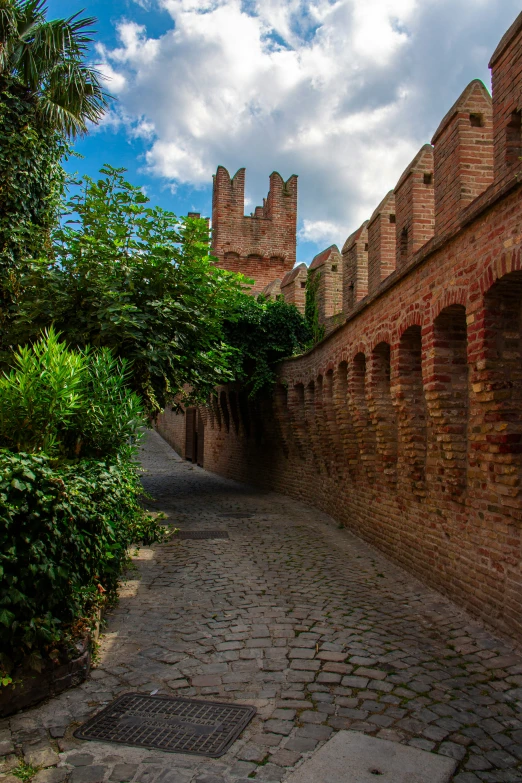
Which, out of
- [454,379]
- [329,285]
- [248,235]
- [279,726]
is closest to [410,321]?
[454,379]

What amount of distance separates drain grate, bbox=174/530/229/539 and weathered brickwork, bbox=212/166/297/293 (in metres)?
14.3

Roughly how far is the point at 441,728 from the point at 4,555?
9.19ft

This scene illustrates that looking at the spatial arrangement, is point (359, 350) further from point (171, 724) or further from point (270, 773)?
point (270, 773)

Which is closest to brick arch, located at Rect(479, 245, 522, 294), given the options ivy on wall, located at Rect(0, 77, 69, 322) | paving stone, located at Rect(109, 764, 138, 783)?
paving stone, located at Rect(109, 764, 138, 783)

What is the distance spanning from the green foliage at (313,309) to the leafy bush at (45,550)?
9.13 meters

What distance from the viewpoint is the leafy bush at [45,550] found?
3.64 m

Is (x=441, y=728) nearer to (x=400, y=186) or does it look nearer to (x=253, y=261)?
(x=400, y=186)

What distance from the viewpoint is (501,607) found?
504cm

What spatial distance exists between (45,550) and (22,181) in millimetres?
9915

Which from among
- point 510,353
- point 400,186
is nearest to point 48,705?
point 510,353

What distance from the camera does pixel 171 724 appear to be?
11.4ft

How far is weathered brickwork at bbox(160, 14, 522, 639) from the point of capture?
16.2ft

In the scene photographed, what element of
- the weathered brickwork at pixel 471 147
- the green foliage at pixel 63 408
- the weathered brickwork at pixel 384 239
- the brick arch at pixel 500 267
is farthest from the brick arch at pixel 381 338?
the green foliage at pixel 63 408

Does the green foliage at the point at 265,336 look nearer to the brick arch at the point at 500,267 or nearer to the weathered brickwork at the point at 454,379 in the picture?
the weathered brickwork at the point at 454,379
